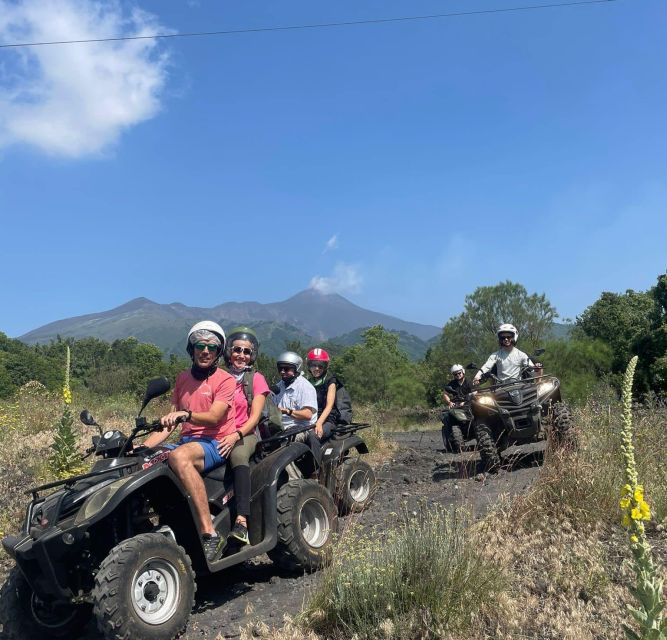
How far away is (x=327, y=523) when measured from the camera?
6047mm

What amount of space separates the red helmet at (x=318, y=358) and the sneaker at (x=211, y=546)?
3.88 metres

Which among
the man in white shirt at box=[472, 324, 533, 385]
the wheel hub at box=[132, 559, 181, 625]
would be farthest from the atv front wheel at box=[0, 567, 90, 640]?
the man in white shirt at box=[472, 324, 533, 385]

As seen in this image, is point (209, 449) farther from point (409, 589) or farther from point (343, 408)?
point (343, 408)

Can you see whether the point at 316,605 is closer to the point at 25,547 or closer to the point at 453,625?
the point at 453,625

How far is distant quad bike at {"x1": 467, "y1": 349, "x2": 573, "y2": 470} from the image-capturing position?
9461mm

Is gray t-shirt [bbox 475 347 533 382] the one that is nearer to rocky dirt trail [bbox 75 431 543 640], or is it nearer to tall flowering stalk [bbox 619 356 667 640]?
rocky dirt trail [bbox 75 431 543 640]

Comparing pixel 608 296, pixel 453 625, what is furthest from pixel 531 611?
pixel 608 296

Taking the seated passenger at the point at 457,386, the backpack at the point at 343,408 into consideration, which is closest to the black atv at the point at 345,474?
the backpack at the point at 343,408

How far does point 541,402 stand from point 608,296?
6128 centimetres

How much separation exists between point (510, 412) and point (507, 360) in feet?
3.40

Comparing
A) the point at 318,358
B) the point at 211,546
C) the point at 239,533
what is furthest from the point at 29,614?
the point at 318,358

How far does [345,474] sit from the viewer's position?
771 centimetres

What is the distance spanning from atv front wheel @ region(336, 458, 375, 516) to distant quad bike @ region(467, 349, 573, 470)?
216 centimetres

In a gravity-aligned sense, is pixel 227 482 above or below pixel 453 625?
above
